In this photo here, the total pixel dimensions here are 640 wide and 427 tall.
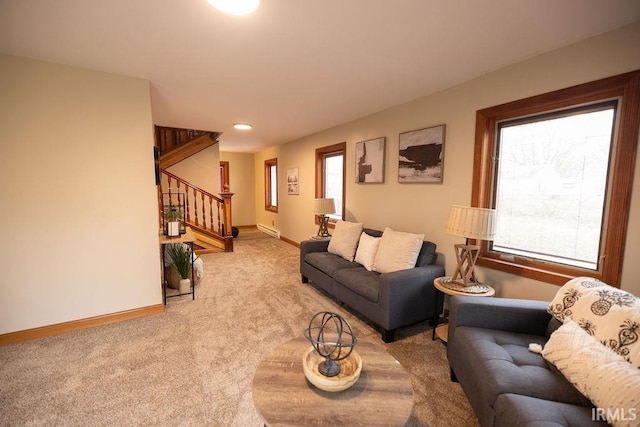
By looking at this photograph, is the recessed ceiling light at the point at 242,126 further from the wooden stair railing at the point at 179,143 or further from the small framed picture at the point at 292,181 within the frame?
the small framed picture at the point at 292,181

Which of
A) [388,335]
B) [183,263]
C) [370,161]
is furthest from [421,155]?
[183,263]

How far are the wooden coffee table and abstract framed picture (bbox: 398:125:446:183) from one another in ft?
7.00

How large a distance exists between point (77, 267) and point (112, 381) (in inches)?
47.7

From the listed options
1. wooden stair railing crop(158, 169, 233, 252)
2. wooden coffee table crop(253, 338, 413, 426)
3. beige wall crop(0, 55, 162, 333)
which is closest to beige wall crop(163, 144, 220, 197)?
wooden stair railing crop(158, 169, 233, 252)

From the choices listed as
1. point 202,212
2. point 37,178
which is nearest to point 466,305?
point 37,178

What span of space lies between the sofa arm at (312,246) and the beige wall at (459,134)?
72 centimetres

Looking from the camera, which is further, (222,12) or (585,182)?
(585,182)

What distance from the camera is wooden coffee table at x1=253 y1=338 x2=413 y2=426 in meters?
1.08

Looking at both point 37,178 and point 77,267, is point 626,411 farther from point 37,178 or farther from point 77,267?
point 37,178

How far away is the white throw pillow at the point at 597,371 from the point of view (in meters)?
1.03

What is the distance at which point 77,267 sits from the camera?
2527 mm

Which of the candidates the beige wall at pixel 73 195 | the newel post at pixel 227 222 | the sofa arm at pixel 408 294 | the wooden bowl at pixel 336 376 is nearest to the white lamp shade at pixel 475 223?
the sofa arm at pixel 408 294

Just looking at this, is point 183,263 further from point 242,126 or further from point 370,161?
point 370,161

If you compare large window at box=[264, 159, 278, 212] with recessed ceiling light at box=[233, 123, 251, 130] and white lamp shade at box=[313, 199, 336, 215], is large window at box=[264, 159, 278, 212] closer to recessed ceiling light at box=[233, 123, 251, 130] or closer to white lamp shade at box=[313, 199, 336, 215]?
recessed ceiling light at box=[233, 123, 251, 130]
